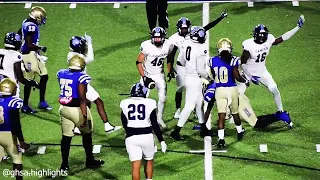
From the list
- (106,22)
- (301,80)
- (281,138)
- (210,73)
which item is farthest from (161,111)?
(106,22)

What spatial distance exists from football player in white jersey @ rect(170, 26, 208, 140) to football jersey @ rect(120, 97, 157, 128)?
1.83 meters

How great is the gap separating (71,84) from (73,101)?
9.6 inches

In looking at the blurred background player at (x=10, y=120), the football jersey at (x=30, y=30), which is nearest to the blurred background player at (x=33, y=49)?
the football jersey at (x=30, y=30)

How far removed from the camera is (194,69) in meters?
12.8

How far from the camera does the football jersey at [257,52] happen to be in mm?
13102

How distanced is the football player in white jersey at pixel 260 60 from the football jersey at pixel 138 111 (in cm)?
259

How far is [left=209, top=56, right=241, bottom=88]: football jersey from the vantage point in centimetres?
1248

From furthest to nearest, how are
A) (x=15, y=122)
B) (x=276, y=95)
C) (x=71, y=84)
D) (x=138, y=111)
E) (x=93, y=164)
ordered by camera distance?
(x=276, y=95) → (x=93, y=164) → (x=71, y=84) → (x=138, y=111) → (x=15, y=122)

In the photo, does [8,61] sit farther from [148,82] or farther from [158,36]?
[158,36]

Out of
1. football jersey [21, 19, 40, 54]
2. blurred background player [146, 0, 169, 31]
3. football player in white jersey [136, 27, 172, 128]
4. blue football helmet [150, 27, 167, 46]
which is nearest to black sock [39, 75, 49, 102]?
football jersey [21, 19, 40, 54]

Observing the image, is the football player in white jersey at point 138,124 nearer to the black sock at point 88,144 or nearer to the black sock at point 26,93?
the black sock at point 88,144

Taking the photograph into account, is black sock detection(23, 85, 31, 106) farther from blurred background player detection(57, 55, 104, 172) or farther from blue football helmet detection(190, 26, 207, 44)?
blue football helmet detection(190, 26, 207, 44)

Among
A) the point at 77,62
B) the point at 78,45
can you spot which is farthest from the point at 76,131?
the point at 78,45

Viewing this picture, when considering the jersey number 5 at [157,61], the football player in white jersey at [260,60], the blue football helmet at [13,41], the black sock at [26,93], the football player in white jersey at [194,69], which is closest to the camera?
the blue football helmet at [13,41]
